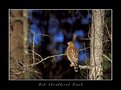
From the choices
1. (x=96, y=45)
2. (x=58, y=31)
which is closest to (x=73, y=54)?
(x=96, y=45)

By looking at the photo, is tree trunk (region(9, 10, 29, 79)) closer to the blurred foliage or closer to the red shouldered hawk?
the blurred foliage

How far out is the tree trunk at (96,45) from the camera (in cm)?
674

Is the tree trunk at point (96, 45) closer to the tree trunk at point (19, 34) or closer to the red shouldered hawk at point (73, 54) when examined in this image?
the red shouldered hawk at point (73, 54)

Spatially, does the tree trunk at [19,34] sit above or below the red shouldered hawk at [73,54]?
above

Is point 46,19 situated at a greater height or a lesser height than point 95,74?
greater

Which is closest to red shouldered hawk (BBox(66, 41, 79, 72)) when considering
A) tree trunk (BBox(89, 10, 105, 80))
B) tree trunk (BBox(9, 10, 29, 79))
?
tree trunk (BBox(89, 10, 105, 80))

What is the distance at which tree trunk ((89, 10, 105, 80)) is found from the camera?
22.1 ft

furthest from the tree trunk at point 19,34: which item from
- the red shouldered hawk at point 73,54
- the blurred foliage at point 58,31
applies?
the red shouldered hawk at point 73,54

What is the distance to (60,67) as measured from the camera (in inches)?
403

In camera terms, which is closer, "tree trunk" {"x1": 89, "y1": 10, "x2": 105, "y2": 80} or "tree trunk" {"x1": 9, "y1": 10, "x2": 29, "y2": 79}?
"tree trunk" {"x1": 89, "y1": 10, "x2": 105, "y2": 80}

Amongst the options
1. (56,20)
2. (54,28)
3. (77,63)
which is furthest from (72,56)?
(56,20)
